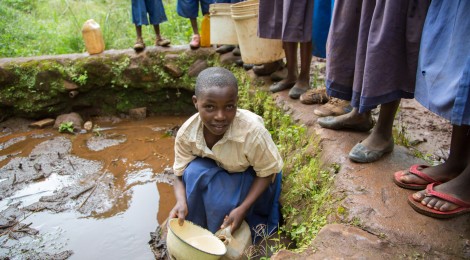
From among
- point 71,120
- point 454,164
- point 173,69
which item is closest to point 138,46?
point 173,69

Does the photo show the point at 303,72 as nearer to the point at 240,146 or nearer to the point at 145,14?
the point at 240,146

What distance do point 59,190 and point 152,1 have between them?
8.77ft

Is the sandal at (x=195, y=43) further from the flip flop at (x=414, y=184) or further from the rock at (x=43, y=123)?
the flip flop at (x=414, y=184)

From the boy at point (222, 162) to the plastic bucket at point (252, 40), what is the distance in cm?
154

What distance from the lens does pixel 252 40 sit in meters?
3.62

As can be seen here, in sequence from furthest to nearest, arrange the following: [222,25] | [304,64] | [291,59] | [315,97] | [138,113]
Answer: [138,113]
[222,25]
[291,59]
[304,64]
[315,97]

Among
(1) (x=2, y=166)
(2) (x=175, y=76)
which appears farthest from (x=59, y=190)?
(2) (x=175, y=76)

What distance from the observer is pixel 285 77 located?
3.85 metres

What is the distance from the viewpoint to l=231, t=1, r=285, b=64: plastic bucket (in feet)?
11.6

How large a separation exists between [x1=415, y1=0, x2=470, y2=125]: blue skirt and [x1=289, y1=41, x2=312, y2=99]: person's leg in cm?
153

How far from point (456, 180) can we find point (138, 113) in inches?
163

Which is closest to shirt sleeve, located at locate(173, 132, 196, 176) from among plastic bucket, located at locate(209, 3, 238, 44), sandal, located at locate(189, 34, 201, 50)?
plastic bucket, located at locate(209, 3, 238, 44)

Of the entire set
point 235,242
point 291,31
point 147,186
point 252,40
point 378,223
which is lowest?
point 147,186

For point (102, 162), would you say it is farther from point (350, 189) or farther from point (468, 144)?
point (468, 144)
